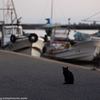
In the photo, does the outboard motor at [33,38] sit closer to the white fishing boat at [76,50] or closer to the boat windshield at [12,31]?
the white fishing boat at [76,50]

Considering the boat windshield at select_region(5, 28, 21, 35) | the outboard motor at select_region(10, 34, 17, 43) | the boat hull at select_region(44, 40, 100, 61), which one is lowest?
the boat hull at select_region(44, 40, 100, 61)

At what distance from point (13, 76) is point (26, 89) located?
1.70 meters

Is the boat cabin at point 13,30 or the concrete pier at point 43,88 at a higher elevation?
Answer: the boat cabin at point 13,30

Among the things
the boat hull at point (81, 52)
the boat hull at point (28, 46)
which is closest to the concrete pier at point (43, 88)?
the boat hull at point (81, 52)

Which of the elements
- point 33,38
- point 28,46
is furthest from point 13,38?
point 33,38

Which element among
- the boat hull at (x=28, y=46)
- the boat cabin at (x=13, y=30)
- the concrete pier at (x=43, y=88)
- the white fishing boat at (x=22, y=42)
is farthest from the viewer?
the boat cabin at (x=13, y=30)

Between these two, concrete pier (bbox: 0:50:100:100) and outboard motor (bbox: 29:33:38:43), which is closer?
concrete pier (bbox: 0:50:100:100)

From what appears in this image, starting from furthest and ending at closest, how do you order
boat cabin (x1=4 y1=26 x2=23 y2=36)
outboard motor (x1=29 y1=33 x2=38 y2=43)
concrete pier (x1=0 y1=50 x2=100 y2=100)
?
boat cabin (x1=4 y1=26 x2=23 y2=36)
outboard motor (x1=29 y1=33 x2=38 y2=43)
concrete pier (x1=0 y1=50 x2=100 y2=100)

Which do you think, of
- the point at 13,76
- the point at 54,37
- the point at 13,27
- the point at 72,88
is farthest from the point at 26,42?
the point at 72,88

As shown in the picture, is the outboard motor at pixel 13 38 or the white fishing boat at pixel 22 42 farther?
the outboard motor at pixel 13 38

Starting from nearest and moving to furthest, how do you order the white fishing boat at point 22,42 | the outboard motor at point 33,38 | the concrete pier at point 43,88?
the concrete pier at point 43,88
the outboard motor at point 33,38
the white fishing boat at point 22,42

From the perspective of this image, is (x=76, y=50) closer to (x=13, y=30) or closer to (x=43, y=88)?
(x=13, y=30)

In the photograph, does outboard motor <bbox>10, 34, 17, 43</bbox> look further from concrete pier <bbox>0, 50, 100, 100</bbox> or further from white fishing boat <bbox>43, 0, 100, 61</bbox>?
concrete pier <bbox>0, 50, 100, 100</bbox>

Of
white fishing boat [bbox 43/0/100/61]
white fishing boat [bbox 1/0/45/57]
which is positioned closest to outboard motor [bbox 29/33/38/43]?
white fishing boat [bbox 1/0/45/57]
